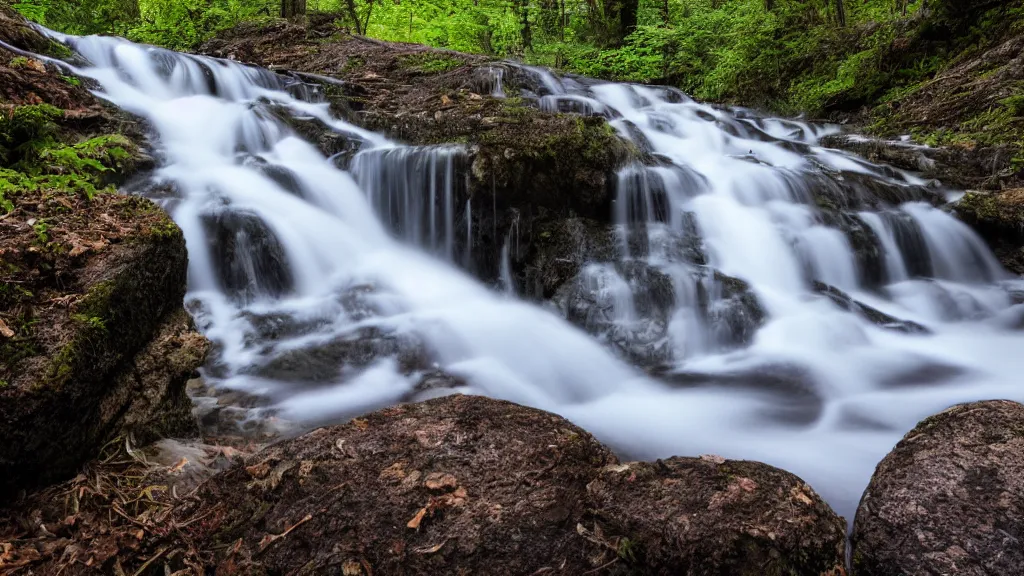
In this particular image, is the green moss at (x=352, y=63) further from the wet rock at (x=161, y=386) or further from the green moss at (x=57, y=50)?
the wet rock at (x=161, y=386)

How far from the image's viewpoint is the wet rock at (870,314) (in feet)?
15.9

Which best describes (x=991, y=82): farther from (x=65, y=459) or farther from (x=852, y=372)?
(x=65, y=459)

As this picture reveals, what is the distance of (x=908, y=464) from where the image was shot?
6.29ft

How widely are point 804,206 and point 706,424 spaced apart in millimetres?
3892

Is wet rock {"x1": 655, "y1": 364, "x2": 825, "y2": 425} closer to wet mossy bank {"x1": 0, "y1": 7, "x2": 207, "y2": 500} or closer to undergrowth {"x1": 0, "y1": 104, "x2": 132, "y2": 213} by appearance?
wet mossy bank {"x1": 0, "y1": 7, "x2": 207, "y2": 500}

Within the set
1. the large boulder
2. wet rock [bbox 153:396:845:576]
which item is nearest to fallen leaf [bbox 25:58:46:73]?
wet rock [bbox 153:396:845:576]

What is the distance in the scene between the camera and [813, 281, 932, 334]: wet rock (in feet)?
15.9

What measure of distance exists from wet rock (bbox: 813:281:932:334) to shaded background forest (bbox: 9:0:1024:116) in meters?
5.30

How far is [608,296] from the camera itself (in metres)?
5.02

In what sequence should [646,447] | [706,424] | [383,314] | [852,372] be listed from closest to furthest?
[646,447] < [706,424] < [852,372] < [383,314]

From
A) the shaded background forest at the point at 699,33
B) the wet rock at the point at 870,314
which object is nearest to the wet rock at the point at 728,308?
the wet rock at the point at 870,314

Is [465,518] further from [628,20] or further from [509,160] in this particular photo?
[628,20]

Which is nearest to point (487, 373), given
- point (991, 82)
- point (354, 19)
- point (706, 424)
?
point (706, 424)

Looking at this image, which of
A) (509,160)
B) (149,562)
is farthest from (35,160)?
(509,160)
